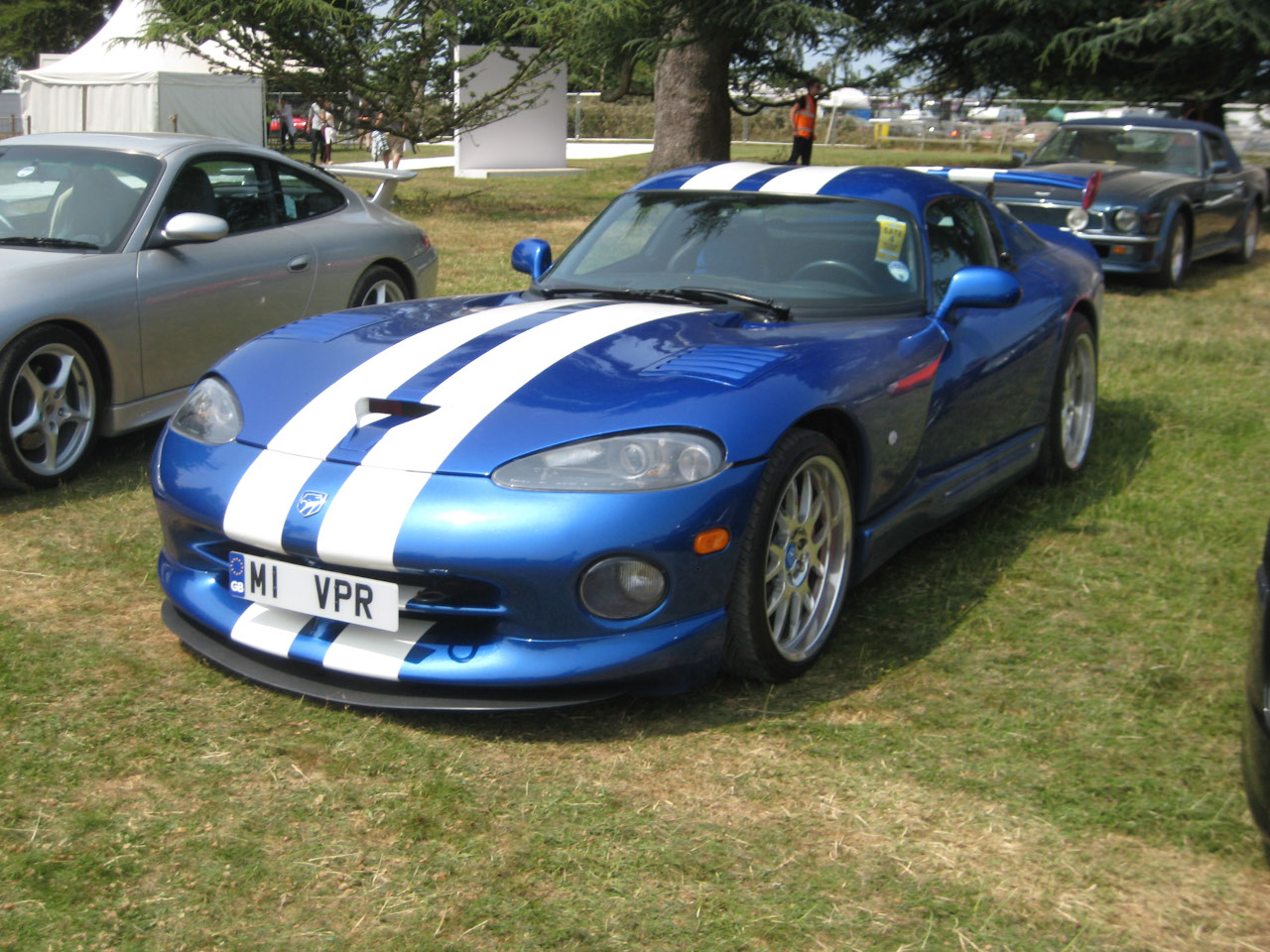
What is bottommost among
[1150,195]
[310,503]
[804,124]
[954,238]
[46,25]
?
[310,503]

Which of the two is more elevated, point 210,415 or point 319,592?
point 210,415

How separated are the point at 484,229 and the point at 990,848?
1189 centimetres

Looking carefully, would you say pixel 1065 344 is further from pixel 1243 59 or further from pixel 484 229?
pixel 1243 59

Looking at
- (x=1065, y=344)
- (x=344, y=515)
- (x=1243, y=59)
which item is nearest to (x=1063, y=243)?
(x=1065, y=344)

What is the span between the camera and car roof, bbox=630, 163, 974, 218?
14.6 ft

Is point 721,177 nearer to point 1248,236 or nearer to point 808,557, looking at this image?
point 808,557

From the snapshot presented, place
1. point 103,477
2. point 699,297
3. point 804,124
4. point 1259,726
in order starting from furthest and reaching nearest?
point 804,124 → point 103,477 → point 699,297 → point 1259,726

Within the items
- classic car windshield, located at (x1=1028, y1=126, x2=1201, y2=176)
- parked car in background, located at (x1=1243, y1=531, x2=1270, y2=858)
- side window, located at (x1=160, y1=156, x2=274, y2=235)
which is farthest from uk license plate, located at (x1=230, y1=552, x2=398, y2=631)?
classic car windshield, located at (x1=1028, y1=126, x2=1201, y2=176)

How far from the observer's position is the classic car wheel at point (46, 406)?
4.70 m

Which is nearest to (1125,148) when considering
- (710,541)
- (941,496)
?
(941,496)

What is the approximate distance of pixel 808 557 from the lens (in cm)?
347

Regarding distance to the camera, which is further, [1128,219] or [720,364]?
[1128,219]

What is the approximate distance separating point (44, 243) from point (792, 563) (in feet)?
11.3

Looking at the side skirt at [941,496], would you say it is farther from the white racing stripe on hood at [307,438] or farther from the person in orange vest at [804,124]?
the person in orange vest at [804,124]
